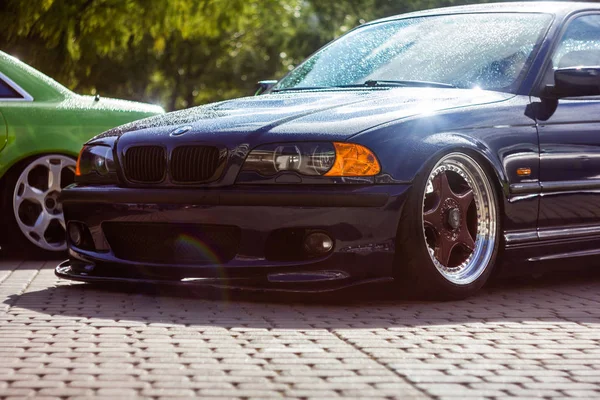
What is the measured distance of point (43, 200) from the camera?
881cm

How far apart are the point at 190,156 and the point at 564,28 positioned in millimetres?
2389

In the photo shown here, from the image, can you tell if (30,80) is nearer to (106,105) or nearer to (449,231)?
(106,105)

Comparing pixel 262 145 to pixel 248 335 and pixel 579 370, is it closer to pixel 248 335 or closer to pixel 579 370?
pixel 248 335

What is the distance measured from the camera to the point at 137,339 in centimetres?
526

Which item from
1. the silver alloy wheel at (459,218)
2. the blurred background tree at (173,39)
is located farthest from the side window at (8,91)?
the blurred background tree at (173,39)

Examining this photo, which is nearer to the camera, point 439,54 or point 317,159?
point 317,159

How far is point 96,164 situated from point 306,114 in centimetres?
122

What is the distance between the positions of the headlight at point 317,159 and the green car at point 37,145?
299 cm

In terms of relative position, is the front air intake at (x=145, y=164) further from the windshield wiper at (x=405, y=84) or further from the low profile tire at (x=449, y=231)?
the windshield wiper at (x=405, y=84)

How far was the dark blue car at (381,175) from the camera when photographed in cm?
615

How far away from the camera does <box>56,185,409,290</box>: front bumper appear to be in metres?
6.09

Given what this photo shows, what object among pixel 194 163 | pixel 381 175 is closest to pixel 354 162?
pixel 381 175

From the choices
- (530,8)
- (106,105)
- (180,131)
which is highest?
(530,8)

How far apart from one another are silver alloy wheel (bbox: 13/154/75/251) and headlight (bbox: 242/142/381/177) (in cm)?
297
